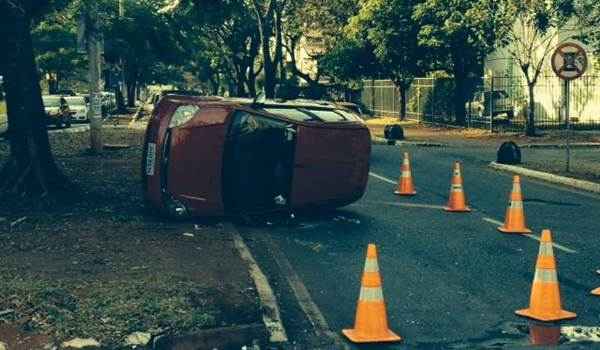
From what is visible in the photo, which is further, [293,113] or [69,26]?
[69,26]

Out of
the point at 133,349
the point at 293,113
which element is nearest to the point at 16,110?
the point at 293,113

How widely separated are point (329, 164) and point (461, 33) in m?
26.3

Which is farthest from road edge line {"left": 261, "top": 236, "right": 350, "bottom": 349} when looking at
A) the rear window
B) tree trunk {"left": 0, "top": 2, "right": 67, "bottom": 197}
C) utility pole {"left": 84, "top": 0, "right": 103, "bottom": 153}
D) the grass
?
utility pole {"left": 84, "top": 0, "right": 103, "bottom": 153}

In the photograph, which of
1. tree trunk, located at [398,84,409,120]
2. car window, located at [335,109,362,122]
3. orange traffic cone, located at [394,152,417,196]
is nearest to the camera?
car window, located at [335,109,362,122]

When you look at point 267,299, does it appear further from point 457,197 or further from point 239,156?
point 457,197

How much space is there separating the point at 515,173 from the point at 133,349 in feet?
49.8

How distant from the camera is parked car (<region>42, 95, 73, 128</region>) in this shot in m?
37.3

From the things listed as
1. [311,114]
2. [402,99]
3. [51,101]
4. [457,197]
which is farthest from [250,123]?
[402,99]

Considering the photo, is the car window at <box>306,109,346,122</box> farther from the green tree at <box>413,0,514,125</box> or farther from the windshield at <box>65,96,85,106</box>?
the windshield at <box>65,96,85,106</box>

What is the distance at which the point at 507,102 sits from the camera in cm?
4219

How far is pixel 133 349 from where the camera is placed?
6043mm

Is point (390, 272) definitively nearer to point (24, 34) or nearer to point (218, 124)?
point (218, 124)

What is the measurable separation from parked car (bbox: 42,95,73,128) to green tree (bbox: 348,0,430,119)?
14.9m

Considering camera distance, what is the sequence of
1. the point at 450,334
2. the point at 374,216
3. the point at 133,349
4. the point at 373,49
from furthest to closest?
the point at 373,49 → the point at 374,216 → the point at 450,334 → the point at 133,349
